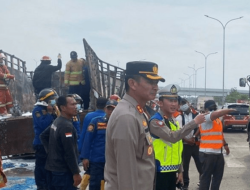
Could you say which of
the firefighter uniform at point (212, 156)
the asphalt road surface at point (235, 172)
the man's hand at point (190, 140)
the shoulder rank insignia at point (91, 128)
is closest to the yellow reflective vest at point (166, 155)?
the shoulder rank insignia at point (91, 128)

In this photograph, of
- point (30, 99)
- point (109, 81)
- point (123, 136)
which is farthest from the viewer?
point (30, 99)

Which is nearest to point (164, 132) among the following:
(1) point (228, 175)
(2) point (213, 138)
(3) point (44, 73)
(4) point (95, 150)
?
(4) point (95, 150)

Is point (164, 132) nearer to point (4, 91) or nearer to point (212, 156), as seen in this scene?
Answer: point (212, 156)

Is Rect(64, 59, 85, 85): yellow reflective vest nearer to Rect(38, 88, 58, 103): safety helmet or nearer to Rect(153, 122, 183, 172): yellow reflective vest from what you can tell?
Rect(38, 88, 58, 103): safety helmet

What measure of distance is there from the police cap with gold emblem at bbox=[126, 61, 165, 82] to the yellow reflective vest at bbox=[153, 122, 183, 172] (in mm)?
1814

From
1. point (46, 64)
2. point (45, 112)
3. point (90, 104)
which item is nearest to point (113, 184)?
point (45, 112)

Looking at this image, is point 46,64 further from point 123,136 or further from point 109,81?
point 123,136

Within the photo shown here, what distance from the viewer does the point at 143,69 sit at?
3.33m

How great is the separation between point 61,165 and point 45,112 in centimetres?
215

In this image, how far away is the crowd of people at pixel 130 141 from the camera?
3041 mm

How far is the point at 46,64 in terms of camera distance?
1192 centimetres

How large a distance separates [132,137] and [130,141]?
0.11 feet

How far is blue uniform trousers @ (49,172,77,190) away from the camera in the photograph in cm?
529

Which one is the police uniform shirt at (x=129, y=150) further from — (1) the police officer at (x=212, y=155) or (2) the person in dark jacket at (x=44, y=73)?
(2) the person in dark jacket at (x=44, y=73)
